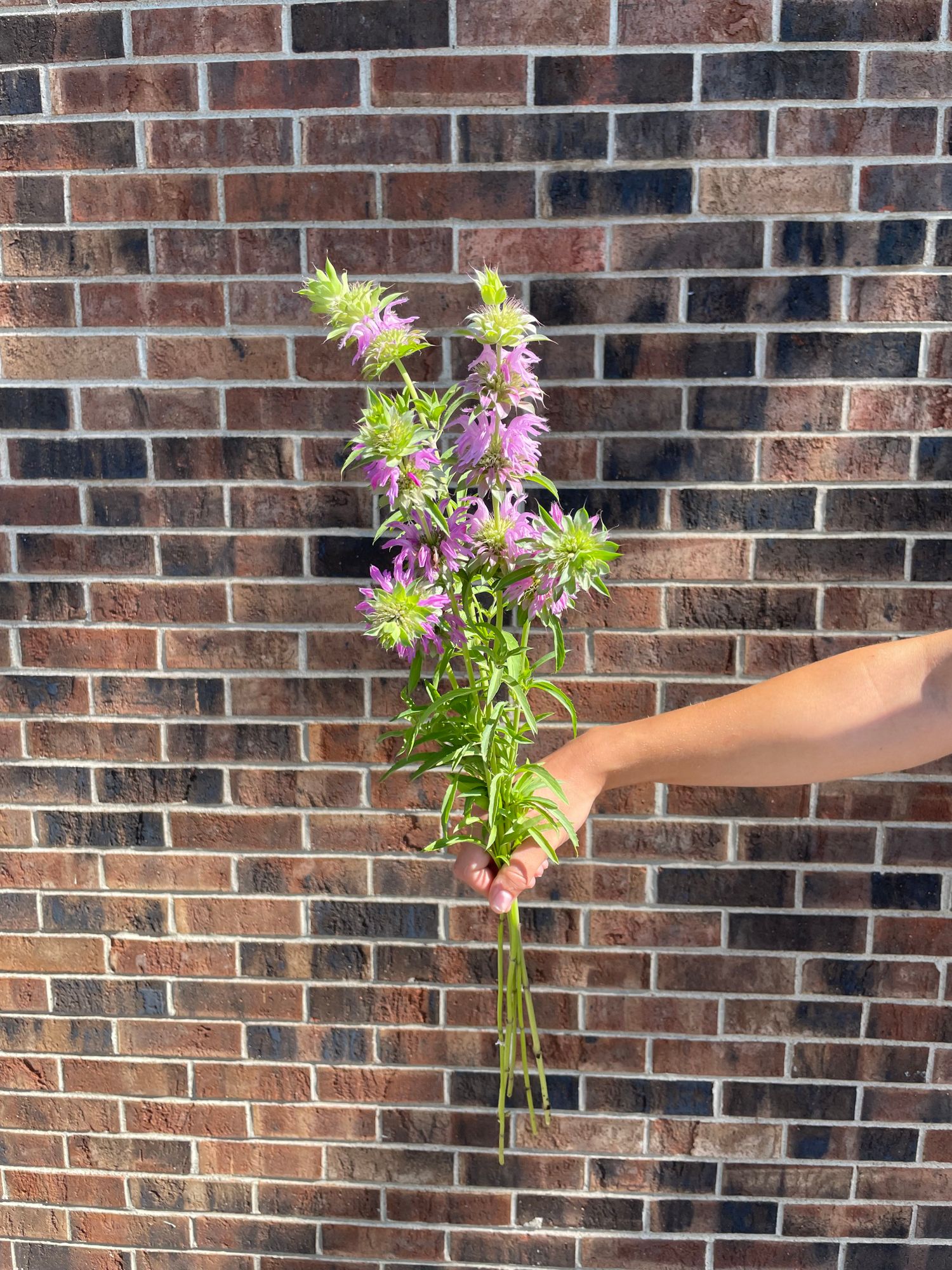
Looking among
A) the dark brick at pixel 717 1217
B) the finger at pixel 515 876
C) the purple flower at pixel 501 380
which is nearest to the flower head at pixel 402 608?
the purple flower at pixel 501 380

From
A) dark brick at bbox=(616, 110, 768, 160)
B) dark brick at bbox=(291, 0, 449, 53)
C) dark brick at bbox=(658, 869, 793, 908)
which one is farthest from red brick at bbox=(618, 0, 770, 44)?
dark brick at bbox=(658, 869, 793, 908)

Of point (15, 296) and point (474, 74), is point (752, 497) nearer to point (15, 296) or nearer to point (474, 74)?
point (474, 74)

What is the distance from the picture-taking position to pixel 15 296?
72.4 inches

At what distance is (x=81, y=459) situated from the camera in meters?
1.88

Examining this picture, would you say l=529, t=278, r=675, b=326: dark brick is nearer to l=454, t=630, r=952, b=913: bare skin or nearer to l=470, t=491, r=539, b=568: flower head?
l=470, t=491, r=539, b=568: flower head

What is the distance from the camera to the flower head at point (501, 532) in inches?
49.2

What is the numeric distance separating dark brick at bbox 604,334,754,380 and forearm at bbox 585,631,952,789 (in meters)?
0.64

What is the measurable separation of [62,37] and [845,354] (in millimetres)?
1656

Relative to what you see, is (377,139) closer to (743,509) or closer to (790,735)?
(743,509)

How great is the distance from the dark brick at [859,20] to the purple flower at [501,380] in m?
0.98

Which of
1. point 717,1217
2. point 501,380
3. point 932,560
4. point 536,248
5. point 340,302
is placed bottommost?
point 717,1217

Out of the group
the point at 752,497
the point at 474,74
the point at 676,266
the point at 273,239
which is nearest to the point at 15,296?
the point at 273,239

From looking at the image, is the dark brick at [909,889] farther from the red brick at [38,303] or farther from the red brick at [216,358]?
the red brick at [38,303]

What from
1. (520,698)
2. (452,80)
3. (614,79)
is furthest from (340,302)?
(614,79)
